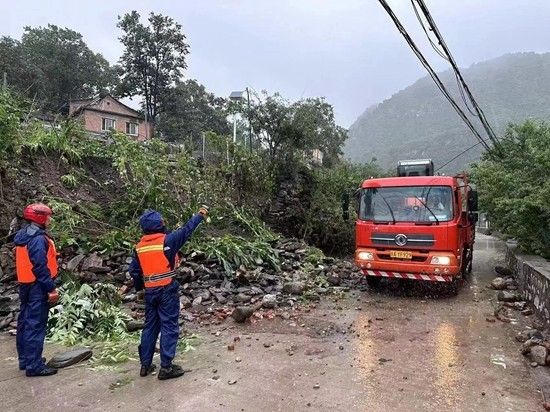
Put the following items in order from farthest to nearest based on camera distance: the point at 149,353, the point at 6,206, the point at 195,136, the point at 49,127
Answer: the point at 195,136
the point at 49,127
the point at 6,206
the point at 149,353

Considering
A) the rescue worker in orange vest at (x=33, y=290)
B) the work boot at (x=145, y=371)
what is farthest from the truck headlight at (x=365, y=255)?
the rescue worker in orange vest at (x=33, y=290)

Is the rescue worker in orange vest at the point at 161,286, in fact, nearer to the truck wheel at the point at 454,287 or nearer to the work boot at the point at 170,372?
the work boot at the point at 170,372

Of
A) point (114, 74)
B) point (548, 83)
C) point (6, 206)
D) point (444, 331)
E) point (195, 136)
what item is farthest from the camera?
point (548, 83)

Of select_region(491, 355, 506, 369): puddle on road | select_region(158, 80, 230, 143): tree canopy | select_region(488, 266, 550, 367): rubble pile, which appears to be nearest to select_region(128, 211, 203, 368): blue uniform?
select_region(491, 355, 506, 369): puddle on road

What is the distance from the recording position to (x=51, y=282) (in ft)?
15.9

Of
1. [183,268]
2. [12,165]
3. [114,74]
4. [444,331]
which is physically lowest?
[444,331]

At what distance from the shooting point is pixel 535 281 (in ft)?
23.9

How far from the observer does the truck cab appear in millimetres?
7977

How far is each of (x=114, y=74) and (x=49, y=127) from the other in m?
39.7

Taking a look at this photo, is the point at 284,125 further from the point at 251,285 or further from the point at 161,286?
the point at 161,286

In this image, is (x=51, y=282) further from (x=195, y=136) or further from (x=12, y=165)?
(x=195, y=136)

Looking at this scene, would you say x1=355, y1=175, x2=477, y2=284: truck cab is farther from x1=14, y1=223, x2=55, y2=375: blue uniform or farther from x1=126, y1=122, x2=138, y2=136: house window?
x1=126, y1=122, x2=138, y2=136: house window

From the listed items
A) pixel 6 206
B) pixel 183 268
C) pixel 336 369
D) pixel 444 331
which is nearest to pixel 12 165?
pixel 6 206

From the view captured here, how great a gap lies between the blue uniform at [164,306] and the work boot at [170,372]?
0.14ft
